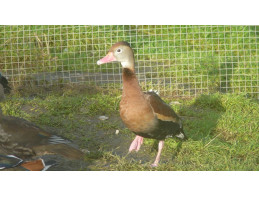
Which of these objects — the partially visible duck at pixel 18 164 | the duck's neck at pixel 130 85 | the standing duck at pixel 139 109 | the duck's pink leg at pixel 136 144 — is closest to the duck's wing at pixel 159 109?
the standing duck at pixel 139 109

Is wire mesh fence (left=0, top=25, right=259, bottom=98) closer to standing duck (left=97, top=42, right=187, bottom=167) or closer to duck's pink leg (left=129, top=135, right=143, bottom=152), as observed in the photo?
duck's pink leg (left=129, top=135, right=143, bottom=152)

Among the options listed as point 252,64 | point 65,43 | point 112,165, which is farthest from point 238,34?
point 112,165

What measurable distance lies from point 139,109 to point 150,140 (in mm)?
1034

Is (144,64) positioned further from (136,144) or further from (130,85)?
(130,85)

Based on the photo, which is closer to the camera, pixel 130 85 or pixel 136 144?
pixel 130 85

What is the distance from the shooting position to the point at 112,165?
4.09m

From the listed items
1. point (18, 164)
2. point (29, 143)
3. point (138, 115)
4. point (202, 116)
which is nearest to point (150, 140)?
point (138, 115)

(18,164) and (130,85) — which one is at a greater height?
(130,85)

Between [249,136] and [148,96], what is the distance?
178cm

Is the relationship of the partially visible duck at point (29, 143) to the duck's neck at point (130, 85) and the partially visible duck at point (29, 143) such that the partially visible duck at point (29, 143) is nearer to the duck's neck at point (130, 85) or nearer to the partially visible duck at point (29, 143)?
the partially visible duck at point (29, 143)

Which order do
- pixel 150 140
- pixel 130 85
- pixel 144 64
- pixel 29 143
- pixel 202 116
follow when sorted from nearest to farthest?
pixel 29 143, pixel 130 85, pixel 150 140, pixel 202 116, pixel 144 64

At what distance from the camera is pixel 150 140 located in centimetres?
504

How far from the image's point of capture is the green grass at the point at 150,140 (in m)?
4.37

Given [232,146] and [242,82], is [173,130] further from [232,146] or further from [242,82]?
[242,82]
